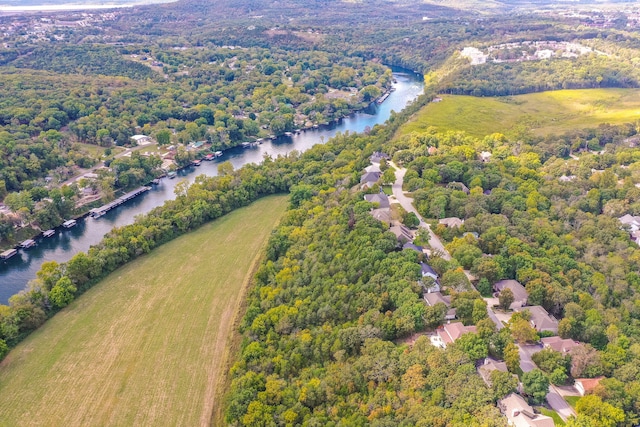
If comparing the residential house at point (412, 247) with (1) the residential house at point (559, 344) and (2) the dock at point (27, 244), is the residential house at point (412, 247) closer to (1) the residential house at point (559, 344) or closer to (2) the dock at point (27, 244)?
(1) the residential house at point (559, 344)

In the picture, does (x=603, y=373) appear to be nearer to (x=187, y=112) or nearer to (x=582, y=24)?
(x=187, y=112)

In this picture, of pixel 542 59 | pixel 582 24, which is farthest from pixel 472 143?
pixel 582 24

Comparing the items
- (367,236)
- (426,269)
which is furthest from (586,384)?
(367,236)

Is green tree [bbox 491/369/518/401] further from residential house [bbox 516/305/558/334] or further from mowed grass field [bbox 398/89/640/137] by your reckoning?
mowed grass field [bbox 398/89/640/137]

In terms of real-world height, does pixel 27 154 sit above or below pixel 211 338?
above

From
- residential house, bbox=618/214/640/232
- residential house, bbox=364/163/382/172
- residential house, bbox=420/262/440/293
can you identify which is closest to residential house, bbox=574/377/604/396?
residential house, bbox=420/262/440/293

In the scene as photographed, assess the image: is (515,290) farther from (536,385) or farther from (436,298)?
(536,385)

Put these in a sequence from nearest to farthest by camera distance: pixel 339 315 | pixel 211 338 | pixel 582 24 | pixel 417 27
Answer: pixel 339 315 < pixel 211 338 < pixel 582 24 < pixel 417 27
